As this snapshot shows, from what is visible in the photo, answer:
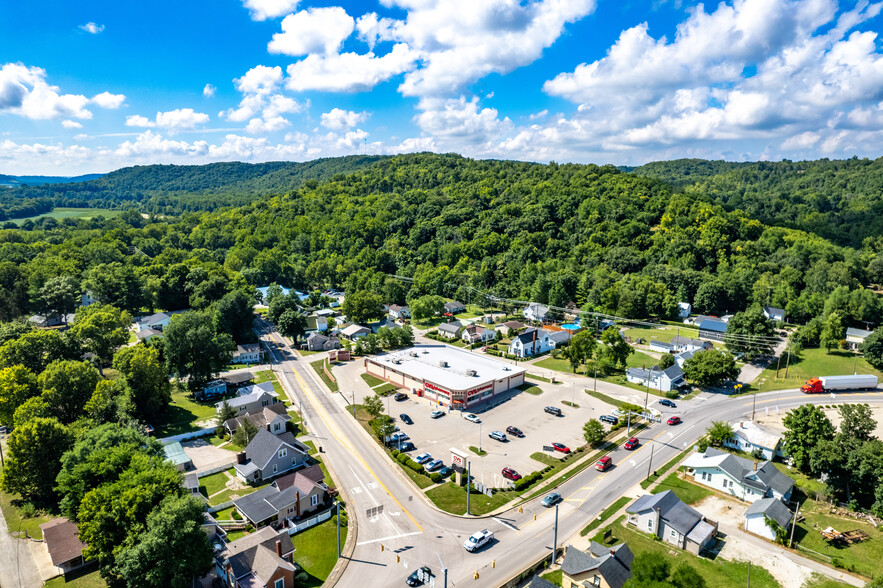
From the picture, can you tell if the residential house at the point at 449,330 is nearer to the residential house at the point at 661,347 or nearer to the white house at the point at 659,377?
the white house at the point at 659,377

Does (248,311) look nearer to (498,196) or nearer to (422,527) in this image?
(422,527)

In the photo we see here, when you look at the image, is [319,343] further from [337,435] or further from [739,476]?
[739,476]

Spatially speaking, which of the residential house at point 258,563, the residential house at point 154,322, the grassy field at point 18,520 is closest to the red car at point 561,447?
the residential house at point 258,563

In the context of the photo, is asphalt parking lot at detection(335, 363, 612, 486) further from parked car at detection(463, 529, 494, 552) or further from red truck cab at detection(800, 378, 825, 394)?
red truck cab at detection(800, 378, 825, 394)

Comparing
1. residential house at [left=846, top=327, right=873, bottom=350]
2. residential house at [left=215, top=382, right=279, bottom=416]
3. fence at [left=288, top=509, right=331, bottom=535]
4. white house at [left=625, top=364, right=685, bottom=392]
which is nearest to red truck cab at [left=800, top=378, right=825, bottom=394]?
white house at [left=625, top=364, right=685, bottom=392]

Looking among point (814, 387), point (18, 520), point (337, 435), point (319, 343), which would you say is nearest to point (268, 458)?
point (337, 435)
